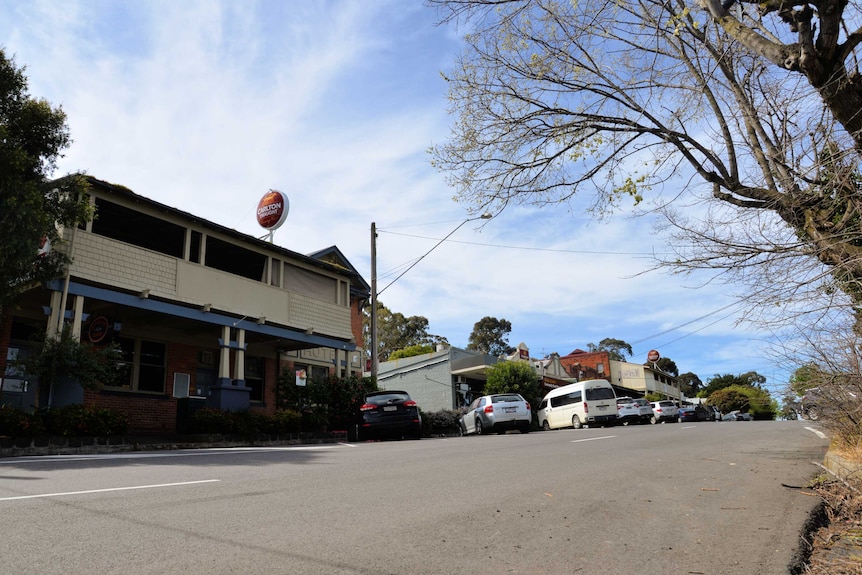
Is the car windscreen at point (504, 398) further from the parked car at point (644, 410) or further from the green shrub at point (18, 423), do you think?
the parked car at point (644, 410)

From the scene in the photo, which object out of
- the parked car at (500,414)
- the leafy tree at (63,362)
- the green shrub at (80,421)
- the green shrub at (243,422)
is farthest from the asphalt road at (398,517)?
the parked car at (500,414)

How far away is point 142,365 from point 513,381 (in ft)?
61.9

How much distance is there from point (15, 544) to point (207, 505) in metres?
1.66

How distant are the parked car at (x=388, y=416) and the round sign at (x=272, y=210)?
26.4 feet

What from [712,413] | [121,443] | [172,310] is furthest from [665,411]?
[121,443]

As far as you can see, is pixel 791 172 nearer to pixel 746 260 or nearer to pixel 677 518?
pixel 746 260

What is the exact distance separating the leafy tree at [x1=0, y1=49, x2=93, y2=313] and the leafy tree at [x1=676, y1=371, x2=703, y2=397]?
346ft

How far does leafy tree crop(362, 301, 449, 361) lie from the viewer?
54.4 m

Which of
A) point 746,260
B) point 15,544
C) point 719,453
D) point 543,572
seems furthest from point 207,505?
point 719,453

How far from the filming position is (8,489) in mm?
6254

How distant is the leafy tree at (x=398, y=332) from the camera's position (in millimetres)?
54438

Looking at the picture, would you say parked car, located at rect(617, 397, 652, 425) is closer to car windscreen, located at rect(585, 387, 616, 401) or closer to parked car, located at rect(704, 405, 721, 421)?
car windscreen, located at rect(585, 387, 616, 401)

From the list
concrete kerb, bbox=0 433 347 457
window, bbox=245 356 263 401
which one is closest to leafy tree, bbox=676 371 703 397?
window, bbox=245 356 263 401

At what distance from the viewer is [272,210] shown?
2295cm
